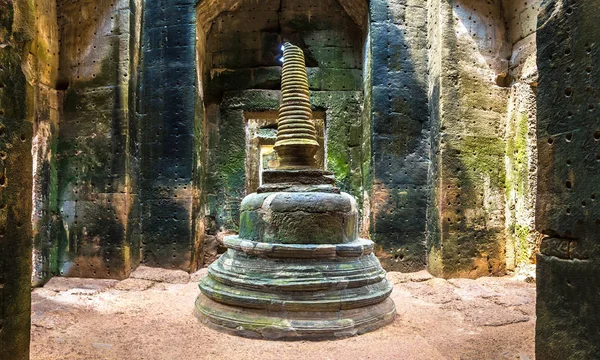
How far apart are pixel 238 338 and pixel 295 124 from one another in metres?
2.42

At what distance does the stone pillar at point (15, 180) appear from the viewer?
191 cm

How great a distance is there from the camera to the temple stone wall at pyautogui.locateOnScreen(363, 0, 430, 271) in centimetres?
619

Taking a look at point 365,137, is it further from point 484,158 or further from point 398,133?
point 484,158

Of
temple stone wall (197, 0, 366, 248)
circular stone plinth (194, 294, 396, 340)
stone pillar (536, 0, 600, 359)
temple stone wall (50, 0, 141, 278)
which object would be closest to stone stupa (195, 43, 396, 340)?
circular stone plinth (194, 294, 396, 340)

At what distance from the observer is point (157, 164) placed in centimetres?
630

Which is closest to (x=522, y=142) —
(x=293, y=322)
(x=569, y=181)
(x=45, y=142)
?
(x=569, y=181)

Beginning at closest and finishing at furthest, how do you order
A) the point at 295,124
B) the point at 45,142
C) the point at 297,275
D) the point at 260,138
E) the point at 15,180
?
1. the point at 15,180
2. the point at 297,275
3. the point at 295,124
4. the point at 45,142
5. the point at 260,138

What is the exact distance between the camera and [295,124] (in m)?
4.72

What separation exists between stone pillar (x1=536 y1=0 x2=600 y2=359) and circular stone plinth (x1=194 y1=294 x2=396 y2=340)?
5.55ft

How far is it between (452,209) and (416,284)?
1201 mm

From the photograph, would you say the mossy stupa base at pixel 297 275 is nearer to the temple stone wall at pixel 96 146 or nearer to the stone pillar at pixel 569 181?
the stone pillar at pixel 569 181

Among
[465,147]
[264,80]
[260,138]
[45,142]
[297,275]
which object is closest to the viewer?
[297,275]

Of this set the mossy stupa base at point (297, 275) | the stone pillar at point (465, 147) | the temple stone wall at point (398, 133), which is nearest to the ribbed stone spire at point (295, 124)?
the mossy stupa base at point (297, 275)

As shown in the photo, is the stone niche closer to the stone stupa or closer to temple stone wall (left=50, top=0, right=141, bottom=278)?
temple stone wall (left=50, top=0, right=141, bottom=278)
